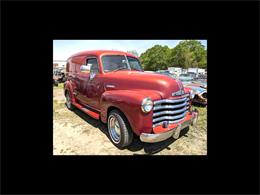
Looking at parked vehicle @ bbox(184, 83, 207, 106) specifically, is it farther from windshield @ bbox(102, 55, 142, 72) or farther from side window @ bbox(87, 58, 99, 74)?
side window @ bbox(87, 58, 99, 74)

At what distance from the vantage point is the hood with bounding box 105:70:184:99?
3.04 metres

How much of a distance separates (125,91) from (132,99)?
462 millimetres

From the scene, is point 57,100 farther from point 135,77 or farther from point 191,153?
point 191,153

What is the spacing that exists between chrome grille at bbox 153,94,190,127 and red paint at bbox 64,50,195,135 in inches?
3.7

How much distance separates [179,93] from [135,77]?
3.00ft

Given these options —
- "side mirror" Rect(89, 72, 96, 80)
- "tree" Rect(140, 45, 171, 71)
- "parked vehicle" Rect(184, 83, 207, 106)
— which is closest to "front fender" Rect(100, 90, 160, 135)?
"side mirror" Rect(89, 72, 96, 80)

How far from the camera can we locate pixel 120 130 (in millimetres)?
3096

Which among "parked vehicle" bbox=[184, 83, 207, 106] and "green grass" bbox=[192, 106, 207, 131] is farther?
"parked vehicle" bbox=[184, 83, 207, 106]

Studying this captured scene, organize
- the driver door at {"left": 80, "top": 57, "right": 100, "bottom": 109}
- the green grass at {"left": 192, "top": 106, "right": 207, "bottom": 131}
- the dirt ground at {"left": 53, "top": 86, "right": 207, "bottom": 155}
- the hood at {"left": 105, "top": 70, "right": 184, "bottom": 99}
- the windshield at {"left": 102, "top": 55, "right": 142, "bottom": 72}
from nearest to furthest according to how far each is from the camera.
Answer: the hood at {"left": 105, "top": 70, "right": 184, "bottom": 99} → the dirt ground at {"left": 53, "top": 86, "right": 207, "bottom": 155} → the windshield at {"left": 102, "top": 55, "right": 142, "bottom": 72} → the driver door at {"left": 80, "top": 57, "right": 100, "bottom": 109} → the green grass at {"left": 192, "top": 106, "right": 207, "bottom": 131}

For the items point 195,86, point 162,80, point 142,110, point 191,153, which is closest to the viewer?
point 142,110

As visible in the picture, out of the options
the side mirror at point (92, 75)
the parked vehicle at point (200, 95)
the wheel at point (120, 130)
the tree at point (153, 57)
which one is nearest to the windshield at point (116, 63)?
the side mirror at point (92, 75)

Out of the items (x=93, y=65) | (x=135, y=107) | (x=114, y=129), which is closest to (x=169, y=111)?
(x=135, y=107)
